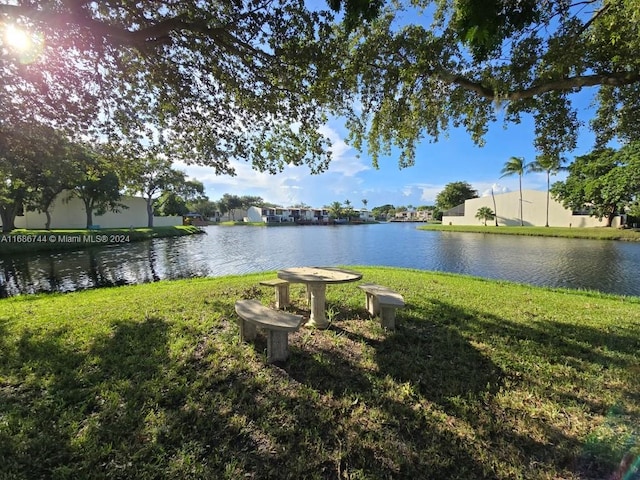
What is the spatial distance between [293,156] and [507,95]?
4069 mm

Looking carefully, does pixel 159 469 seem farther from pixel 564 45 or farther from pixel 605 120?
pixel 605 120

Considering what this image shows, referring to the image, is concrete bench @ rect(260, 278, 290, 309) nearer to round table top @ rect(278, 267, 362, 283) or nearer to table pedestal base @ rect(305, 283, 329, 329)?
round table top @ rect(278, 267, 362, 283)

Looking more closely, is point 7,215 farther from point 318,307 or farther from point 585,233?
point 585,233

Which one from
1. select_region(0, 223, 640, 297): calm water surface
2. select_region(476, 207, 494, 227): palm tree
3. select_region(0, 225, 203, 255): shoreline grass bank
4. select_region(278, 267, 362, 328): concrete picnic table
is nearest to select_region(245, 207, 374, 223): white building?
select_region(476, 207, 494, 227): palm tree

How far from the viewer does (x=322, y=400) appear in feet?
8.16

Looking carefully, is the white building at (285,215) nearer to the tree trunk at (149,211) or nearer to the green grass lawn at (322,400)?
the tree trunk at (149,211)

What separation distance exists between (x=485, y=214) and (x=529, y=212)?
530cm

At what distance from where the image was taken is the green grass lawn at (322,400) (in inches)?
73.8

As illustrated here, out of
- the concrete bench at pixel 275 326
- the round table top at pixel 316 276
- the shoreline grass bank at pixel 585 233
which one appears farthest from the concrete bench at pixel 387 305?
the shoreline grass bank at pixel 585 233

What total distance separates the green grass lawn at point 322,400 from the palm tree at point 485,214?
1713 inches

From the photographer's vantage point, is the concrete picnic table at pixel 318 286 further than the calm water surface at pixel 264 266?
No

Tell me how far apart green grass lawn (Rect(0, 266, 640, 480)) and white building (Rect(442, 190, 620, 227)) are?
1598 inches

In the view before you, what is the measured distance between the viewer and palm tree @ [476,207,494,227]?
42438 millimetres

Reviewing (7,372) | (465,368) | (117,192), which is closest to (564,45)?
(465,368)
